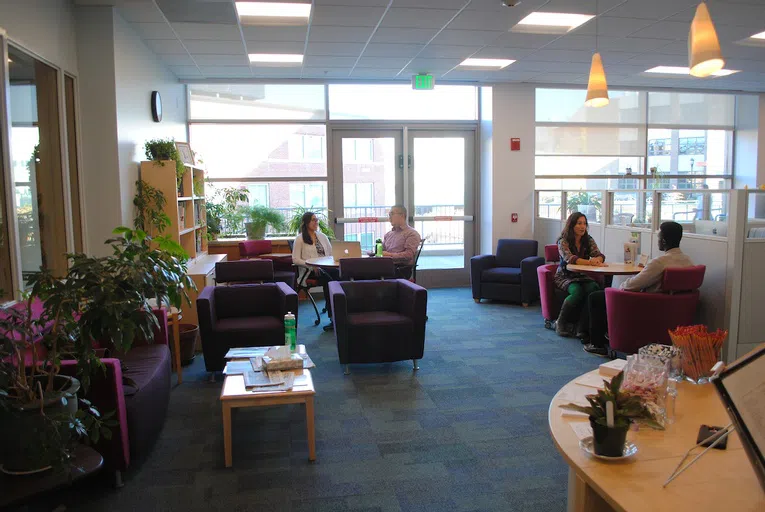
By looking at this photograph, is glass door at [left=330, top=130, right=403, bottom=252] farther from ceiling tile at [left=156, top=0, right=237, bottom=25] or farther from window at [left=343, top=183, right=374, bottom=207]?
ceiling tile at [left=156, top=0, right=237, bottom=25]

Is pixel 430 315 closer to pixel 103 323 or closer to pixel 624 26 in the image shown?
pixel 624 26

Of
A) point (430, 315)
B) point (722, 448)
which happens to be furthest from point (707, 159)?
point (722, 448)

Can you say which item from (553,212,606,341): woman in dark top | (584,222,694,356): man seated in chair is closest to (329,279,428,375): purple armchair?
(584,222,694,356): man seated in chair

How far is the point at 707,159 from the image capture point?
34.7 ft

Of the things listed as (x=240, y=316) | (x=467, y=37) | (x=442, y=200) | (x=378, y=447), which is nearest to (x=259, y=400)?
(x=378, y=447)

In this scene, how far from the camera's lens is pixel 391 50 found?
7285mm

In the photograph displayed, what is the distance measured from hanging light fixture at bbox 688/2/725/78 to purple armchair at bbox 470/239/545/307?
529cm

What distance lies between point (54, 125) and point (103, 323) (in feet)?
10.4

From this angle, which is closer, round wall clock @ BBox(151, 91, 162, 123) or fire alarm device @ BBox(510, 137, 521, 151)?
round wall clock @ BBox(151, 91, 162, 123)

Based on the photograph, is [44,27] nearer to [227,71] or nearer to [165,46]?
[165,46]

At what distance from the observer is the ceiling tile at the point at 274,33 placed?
631cm

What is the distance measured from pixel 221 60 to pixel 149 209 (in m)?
2.51

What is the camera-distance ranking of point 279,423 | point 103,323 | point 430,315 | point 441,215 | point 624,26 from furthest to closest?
point 441,215, point 430,315, point 624,26, point 279,423, point 103,323

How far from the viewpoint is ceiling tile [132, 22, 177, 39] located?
6.08 meters
